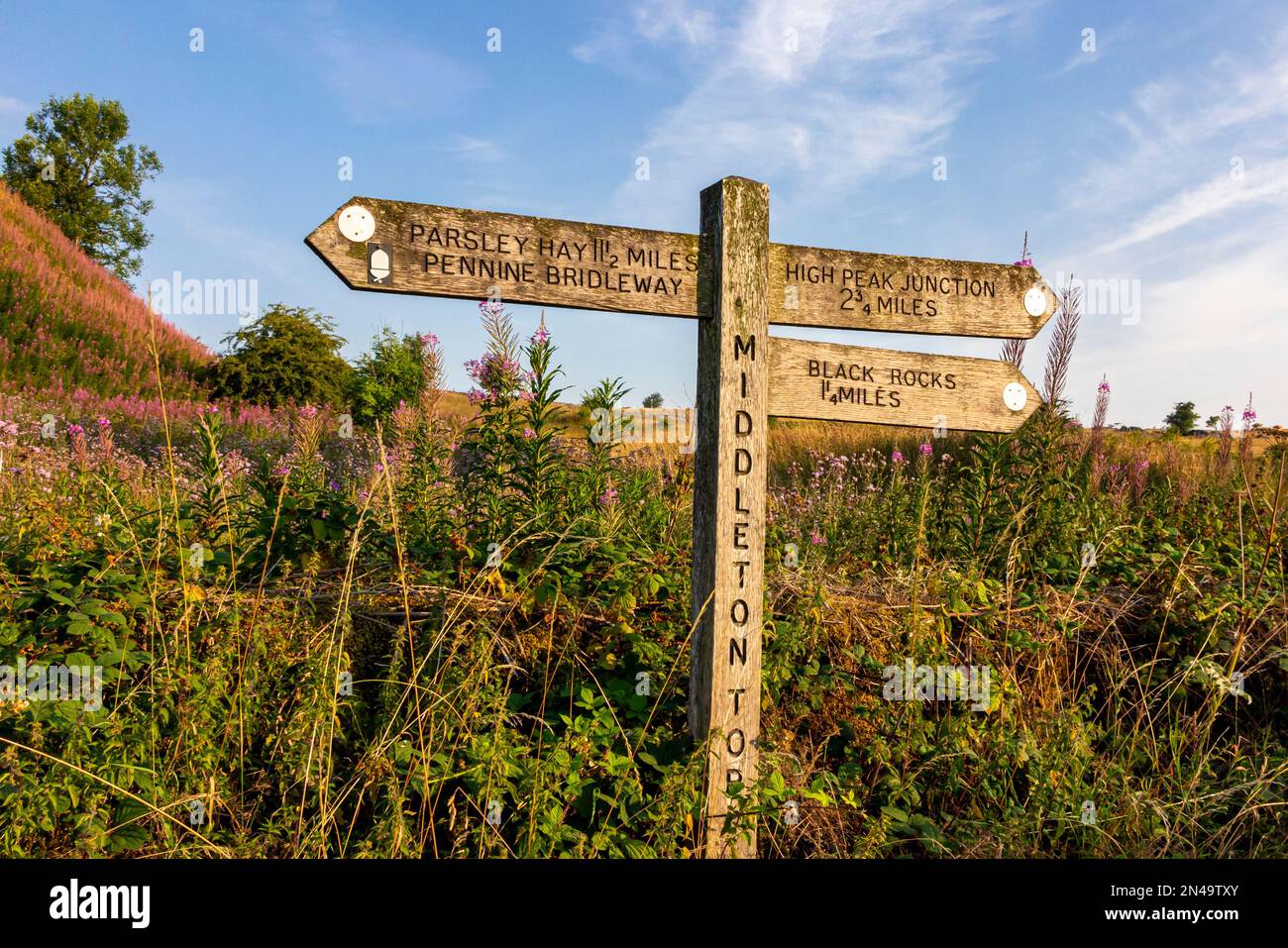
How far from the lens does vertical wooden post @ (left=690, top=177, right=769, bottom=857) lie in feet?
10.6

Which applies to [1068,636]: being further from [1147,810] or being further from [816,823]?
[816,823]

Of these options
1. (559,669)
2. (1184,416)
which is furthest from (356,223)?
(1184,416)

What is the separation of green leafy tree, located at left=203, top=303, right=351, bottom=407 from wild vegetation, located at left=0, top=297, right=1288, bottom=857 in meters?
14.0

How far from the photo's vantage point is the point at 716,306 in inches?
131

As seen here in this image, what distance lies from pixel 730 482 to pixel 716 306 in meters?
0.69

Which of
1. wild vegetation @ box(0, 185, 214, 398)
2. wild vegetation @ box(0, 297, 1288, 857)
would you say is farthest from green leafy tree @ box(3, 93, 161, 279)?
wild vegetation @ box(0, 297, 1288, 857)

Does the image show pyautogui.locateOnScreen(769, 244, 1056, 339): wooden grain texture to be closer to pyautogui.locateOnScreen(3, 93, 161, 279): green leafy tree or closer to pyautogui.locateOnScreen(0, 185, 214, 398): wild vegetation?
pyautogui.locateOnScreen(0, 185, 214, 398): wild vegetation

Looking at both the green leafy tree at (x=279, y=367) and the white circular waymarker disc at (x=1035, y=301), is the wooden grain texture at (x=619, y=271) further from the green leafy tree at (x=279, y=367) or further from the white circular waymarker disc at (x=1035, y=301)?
the green leafy tree at (x=279, y=367)

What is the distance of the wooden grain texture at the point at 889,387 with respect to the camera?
3496mm

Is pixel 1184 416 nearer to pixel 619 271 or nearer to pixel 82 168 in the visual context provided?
pixel 619 271

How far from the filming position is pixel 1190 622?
15.9 ft

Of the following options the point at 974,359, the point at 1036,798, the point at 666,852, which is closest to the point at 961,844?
the point at 1036,798

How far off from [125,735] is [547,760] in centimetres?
157

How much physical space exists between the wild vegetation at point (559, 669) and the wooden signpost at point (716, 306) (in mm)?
204
